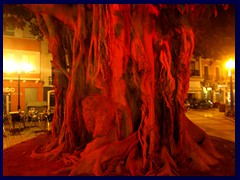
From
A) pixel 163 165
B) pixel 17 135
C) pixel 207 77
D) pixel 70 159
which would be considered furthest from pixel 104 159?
pixel 207 77

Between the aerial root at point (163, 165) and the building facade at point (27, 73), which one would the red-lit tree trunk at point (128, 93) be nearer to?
the aerial root at point (163, 165)

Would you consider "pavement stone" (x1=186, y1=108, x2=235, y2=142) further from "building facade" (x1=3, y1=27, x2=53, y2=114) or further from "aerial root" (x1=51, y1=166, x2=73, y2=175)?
"building facade" (x1=3, y1=27, x2=53, y2=114)

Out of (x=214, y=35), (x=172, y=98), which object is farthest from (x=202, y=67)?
(x=172, y=98)

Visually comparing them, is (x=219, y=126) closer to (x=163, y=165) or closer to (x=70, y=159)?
(x=163, y=165)

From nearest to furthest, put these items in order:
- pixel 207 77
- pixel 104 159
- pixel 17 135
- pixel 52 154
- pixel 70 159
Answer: pixel 104 159 < pixel 70 159 < pixel 52 154 < pixel 17 135 < pixel 207 77

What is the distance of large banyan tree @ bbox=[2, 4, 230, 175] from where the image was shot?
4.69 m

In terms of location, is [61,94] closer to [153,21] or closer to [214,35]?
[153,21]

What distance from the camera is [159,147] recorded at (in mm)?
5066

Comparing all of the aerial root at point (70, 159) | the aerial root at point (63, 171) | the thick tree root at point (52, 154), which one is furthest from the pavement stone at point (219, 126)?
the aerial root at point (63, 171)

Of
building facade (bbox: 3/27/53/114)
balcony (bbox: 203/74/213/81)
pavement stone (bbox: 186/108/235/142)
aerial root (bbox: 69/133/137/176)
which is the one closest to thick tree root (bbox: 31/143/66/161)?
aerial root (bbox: 69/133/137/176)

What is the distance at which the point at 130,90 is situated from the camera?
213 inches

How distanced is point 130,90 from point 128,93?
8 cm

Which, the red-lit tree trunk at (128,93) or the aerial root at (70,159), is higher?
the red-lit tree trunk at (128,93)

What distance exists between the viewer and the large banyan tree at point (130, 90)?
4688 millimetres
